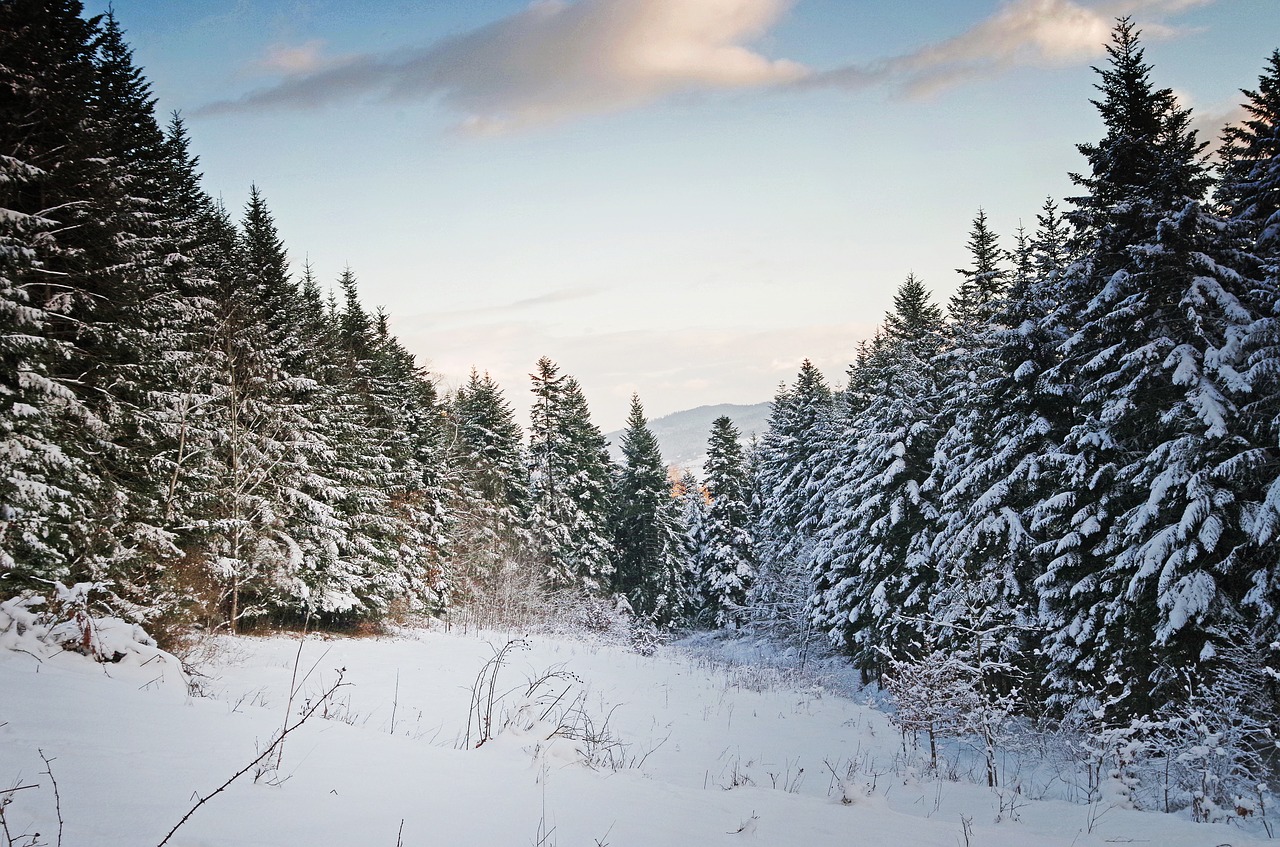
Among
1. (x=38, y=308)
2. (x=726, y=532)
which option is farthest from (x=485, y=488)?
(x=38, y=308)

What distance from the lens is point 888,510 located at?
21062mm

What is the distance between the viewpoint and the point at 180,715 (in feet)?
14.3

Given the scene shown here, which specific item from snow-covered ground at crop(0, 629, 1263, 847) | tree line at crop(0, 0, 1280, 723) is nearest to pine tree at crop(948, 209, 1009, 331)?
tree line at crop(0, 0, 1280, 723)

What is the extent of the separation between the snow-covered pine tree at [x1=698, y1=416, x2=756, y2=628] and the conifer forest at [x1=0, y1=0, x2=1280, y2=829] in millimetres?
13272

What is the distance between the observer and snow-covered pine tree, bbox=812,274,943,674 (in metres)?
20.0

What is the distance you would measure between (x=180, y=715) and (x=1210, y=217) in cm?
1674

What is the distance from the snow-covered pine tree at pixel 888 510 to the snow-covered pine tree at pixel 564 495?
1539cm

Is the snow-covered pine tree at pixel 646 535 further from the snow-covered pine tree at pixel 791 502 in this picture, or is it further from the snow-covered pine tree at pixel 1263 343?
the snow-covered pine tree at pixel 1263 343

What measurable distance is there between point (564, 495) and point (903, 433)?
2050 cm

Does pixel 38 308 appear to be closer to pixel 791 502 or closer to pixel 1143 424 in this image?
pixel 1143 424

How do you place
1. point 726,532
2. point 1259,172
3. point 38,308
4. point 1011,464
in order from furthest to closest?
point 726,532
point 1011,464
point 1259,172
point 38,308

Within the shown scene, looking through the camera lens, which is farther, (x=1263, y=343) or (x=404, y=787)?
(x=1263, y=343)

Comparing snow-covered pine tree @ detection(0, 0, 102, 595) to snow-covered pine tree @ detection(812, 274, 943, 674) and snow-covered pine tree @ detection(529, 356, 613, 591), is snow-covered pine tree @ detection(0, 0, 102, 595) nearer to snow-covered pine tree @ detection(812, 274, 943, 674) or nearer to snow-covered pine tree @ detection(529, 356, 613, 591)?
snow-covered pine tree @ detection(812, 274, 943, 674)

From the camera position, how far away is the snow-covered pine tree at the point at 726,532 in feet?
123
